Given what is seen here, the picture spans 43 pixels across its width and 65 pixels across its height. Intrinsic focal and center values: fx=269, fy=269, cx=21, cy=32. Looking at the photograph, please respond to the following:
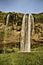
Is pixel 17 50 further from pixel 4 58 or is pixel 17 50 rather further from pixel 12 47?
pixel 4 58

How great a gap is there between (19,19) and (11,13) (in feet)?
6.19

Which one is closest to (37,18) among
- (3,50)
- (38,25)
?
(38,25)

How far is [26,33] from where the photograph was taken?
41.0 m

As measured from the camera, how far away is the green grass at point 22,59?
31.3 metres

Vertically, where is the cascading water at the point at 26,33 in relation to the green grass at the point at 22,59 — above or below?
above

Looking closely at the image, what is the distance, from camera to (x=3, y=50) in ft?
129

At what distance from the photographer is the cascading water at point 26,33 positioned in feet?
132

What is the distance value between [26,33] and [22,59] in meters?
9.02

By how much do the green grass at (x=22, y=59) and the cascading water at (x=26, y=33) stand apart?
561 cm

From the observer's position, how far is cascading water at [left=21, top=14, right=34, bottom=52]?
4031 centimetres

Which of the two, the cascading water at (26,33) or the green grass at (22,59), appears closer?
the green grass at (22,59)

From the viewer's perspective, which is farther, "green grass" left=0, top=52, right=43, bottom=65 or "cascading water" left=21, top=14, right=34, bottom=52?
"cascading water" left=21, top=14, right=34, bottom=52

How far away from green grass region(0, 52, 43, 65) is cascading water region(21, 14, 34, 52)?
5.61m

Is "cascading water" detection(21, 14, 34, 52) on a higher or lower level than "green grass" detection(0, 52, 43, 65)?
higher
